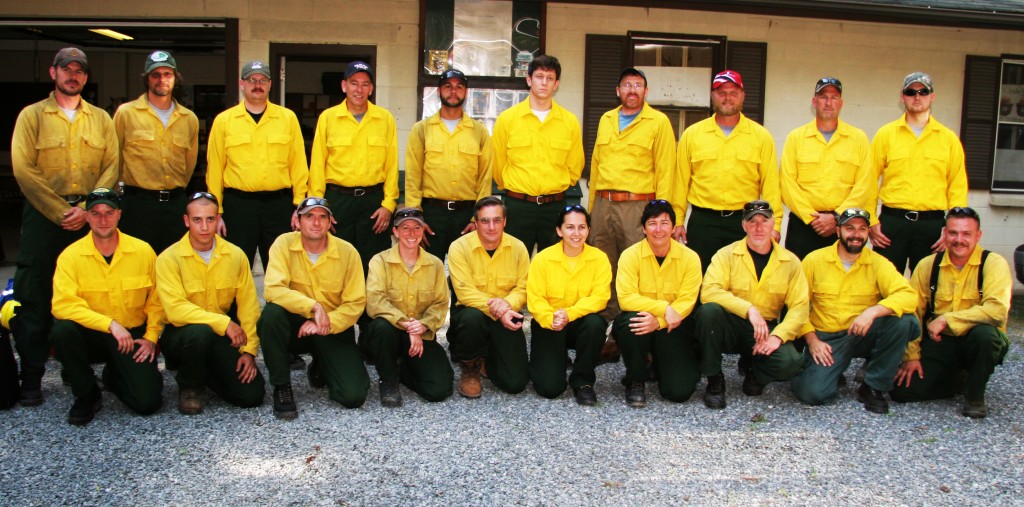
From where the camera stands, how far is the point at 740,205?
5875mm

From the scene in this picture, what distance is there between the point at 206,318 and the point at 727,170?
11.4ft

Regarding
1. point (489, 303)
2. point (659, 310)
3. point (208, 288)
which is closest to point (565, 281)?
point (489, 303)

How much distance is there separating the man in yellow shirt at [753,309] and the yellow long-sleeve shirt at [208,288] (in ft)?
8.89

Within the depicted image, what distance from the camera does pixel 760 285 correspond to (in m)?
5.27

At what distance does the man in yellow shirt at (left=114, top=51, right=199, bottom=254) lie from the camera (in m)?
5.60

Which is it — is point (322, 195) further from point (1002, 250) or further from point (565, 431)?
point (1002, 250)

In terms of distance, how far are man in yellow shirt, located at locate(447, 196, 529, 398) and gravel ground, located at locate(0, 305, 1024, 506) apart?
166 millimetres

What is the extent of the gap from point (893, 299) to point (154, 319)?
14.4 ft

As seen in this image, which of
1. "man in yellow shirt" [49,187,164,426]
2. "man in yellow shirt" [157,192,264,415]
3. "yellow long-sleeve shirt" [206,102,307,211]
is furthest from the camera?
"yellow long-sleeve shirt" [206,102,307,211]

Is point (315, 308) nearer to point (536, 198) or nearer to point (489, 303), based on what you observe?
point (489, 303)

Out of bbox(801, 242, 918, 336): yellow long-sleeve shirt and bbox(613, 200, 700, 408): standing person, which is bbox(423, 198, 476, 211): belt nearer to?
bbox(613, 200, 700, 408): standing person

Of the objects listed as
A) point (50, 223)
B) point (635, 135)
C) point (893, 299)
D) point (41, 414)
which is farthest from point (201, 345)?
point (893, 299)

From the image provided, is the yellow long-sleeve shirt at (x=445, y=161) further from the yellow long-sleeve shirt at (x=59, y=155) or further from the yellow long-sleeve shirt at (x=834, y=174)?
the yellow long-sleeve shirt at (x=834, y=174)

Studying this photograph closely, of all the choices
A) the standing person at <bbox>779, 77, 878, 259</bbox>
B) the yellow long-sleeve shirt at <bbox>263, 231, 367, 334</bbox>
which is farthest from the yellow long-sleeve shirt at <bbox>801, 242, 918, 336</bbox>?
the yellow long-sleeve shirt at <bbox>263, 231, 367, 334</bbox>
